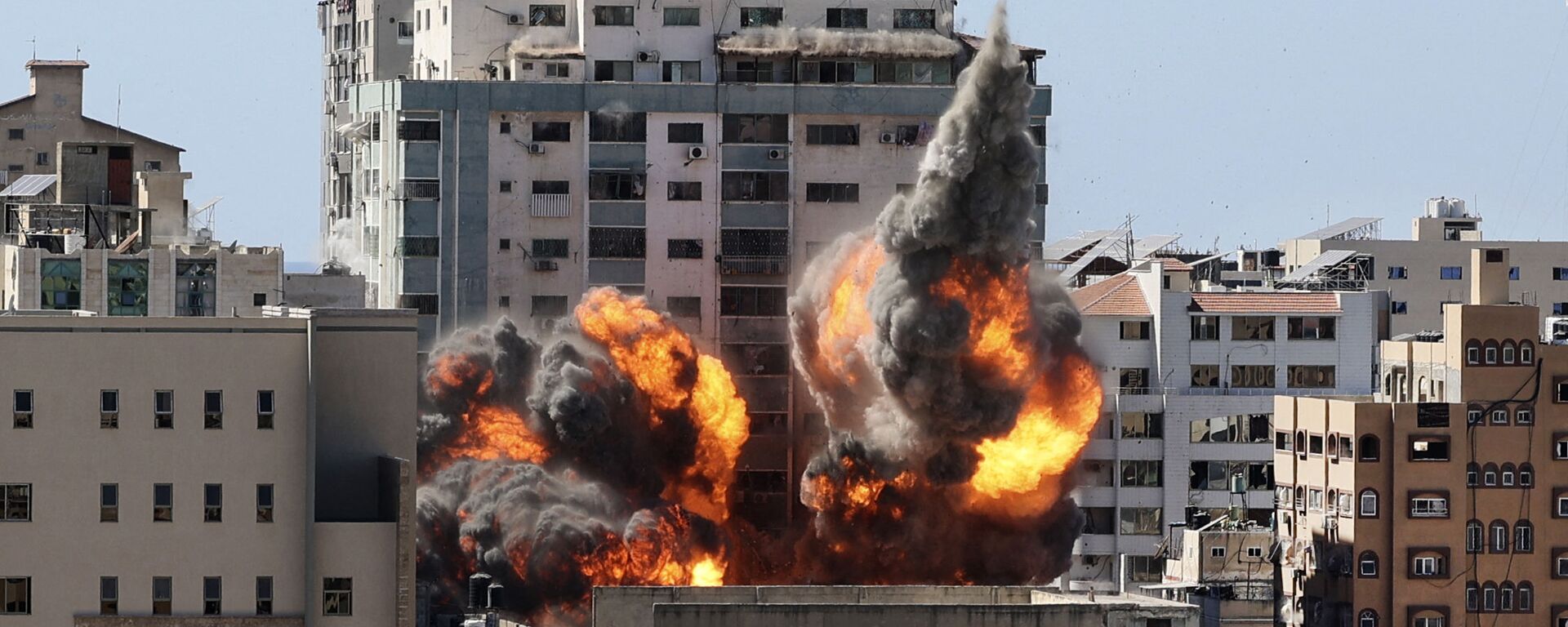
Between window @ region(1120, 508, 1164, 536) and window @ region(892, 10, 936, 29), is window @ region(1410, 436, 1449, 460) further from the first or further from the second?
window @ region(892, 10, 936, 29)

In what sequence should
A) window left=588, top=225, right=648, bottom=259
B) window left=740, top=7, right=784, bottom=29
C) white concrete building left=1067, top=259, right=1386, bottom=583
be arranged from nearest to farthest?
white concrete building left=1067, top=259, right=1386, bottom=583 < window left=588, top=225, right=648, bottom=259 < window left=740, top=7, right=784, bottom=29

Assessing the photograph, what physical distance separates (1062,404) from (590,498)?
17038 mm

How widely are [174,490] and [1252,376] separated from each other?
63.5m

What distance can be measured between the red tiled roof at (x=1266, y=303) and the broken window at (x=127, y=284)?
42.3 m

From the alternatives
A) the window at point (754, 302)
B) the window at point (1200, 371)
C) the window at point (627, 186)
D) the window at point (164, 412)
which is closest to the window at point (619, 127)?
the window at point (627, 186)

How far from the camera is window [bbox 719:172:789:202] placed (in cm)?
14362

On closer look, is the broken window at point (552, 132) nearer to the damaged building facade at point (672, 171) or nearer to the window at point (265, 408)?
the damaged building facade at point (672, 171)

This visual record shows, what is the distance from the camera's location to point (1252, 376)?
142250 millimetres

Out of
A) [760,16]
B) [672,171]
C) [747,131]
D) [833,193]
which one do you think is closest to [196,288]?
[672,171]

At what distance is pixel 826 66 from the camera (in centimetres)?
14425

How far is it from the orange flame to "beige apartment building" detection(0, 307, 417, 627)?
4397 centimetres

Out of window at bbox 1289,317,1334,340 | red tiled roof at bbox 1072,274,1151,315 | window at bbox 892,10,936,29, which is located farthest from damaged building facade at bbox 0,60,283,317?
window at bbox 1289,317,1334,340

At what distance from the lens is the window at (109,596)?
8794 cm

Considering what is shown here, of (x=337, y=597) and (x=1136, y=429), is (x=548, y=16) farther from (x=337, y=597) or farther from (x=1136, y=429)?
(x=337, y=597)
